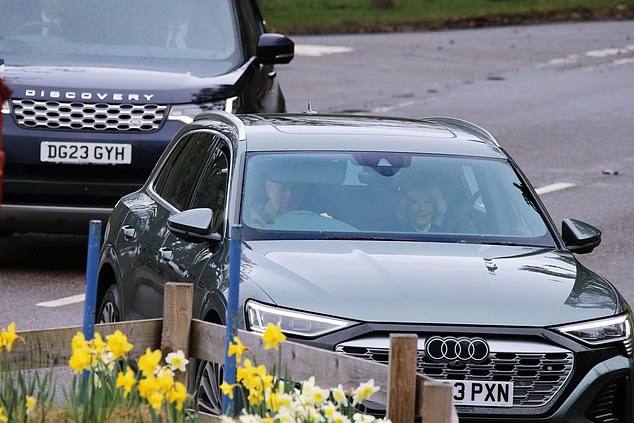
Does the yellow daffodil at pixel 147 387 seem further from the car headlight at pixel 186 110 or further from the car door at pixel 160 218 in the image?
the car headlight at pixel 186 110

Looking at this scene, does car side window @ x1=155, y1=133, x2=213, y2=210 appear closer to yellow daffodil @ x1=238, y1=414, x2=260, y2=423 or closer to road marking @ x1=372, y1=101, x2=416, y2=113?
yellow daffodil @ x1=238, y1=414, x2=260, y2=423

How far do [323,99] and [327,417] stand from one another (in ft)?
61.3

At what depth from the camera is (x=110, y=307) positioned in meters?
8.23

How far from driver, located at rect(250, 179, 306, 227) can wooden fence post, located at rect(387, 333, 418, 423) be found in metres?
2.54

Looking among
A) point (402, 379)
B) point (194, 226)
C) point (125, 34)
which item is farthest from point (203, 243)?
point (125, 34)

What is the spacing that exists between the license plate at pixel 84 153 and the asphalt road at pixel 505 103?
838 millimetres

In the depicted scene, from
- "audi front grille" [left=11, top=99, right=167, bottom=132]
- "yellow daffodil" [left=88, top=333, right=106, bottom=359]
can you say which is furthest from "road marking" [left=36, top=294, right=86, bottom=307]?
"yellow daffodil" [left=88, top=333, right=106, bottom=359]

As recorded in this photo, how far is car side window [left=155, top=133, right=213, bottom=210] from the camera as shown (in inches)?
315

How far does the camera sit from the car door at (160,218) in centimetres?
741

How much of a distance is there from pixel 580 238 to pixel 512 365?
5.23 ft

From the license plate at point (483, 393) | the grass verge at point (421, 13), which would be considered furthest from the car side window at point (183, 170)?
the grass verge at point (421, 13)

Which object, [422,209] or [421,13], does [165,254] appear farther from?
[421,13]

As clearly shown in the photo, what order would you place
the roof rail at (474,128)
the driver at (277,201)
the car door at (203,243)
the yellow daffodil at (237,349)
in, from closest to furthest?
the yellow daffodil at (237,349), the car door at (203,243), the driver at (277,201), the roof rail at (474,128)

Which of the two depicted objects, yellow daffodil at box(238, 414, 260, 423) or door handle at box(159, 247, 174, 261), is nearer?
yellow daffodil at box(238, 414, 260, 423)
